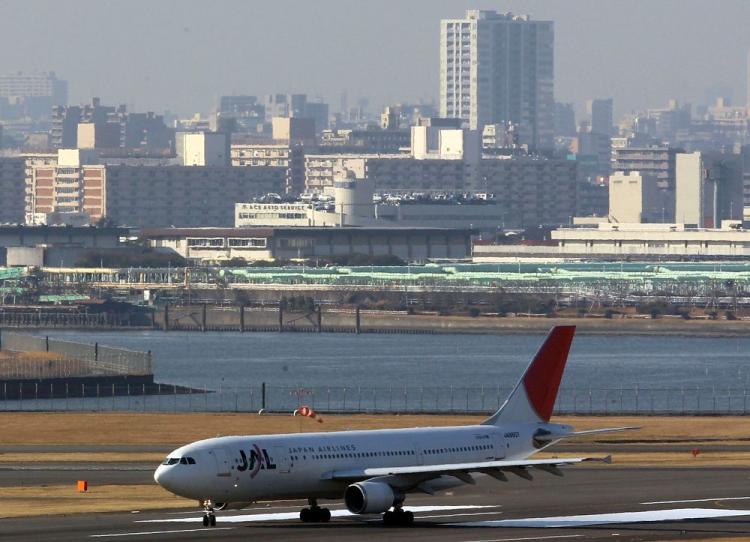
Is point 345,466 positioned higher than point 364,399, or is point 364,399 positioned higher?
point 345,466

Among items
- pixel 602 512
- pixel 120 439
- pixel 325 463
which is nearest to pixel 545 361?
pixel 602 512

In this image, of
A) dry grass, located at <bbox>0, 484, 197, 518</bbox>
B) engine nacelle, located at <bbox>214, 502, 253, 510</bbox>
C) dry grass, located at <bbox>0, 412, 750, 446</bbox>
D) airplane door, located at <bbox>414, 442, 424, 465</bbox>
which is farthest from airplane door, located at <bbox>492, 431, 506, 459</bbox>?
dry grass, located at <bbox>0, 412, 750, 446</bbox>

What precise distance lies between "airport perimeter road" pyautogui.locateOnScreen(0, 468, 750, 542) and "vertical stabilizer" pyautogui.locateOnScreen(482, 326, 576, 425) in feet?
10.8

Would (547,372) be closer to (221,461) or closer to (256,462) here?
(256,462)

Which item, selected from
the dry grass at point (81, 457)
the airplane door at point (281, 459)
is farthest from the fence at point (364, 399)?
the airplane door at point (281, 459)

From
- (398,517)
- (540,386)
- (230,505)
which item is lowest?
(398,517)

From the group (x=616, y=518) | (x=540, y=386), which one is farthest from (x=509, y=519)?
(x=540, y=386)

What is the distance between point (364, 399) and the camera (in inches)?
6555

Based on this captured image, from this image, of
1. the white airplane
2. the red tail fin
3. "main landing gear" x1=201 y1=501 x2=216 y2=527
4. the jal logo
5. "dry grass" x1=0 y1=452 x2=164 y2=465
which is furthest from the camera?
"dry grass" x1=0 y1=452 x2=164 y2=465

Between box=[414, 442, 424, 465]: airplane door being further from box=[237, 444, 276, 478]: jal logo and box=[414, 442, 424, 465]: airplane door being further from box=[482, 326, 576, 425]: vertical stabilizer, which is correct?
box=[237, 444, 276, 478]: jal logo

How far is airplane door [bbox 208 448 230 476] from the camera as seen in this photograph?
226 ft

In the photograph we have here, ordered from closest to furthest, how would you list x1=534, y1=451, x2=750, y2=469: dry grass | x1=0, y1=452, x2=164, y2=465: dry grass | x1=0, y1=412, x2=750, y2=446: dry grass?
x1=534, y1=451, x2=750, y2=469: dry grass < x1=0, y1=452, x2=164, y2=465: dry grass < x1=0, y1=412, x2=750, y2=446: dry grass

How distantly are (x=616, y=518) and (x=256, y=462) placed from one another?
43.4 ft

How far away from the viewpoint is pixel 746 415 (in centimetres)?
13400
